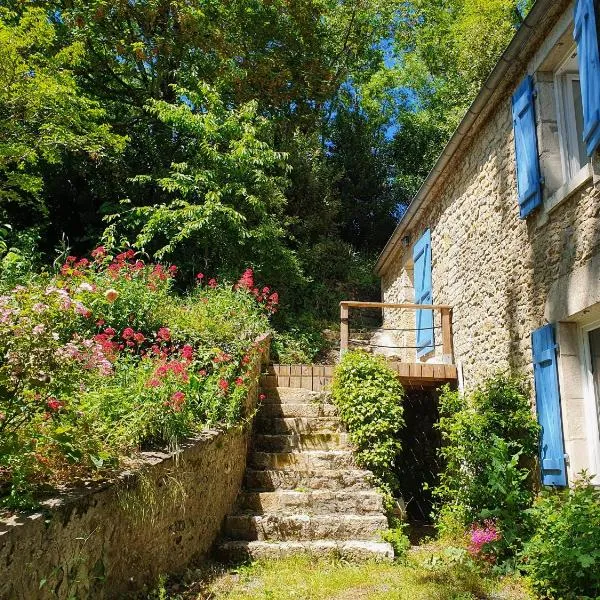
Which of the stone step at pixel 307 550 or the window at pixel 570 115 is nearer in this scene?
the stone step at pixel 307 550

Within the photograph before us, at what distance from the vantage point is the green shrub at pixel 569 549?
3555mm

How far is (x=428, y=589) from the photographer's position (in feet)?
13.3

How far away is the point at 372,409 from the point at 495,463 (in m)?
1.58

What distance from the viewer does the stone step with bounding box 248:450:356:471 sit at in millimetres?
5938

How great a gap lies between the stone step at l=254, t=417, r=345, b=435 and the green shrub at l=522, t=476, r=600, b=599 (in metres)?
2.75

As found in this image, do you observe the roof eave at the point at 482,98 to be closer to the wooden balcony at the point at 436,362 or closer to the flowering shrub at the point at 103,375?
the wooden balcony at the point at 436,362

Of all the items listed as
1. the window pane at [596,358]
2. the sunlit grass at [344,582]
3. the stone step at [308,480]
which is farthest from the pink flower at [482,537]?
the window pane at [596,358]

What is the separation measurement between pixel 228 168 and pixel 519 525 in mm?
7420

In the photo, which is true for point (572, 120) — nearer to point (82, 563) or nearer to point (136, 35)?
point (82, 563)

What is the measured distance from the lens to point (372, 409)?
6070mm

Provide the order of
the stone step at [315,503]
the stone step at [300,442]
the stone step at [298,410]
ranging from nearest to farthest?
the stone step at [315,503], the stone step at [300,442], the stone step at [298,410]

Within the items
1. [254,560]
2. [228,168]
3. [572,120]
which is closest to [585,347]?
[572,120]

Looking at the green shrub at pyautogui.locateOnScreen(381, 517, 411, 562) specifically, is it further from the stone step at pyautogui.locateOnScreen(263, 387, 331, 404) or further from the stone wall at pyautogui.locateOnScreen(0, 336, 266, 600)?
the stone step at pyautogui.locateOnScreen(263, 387, 331, 404)

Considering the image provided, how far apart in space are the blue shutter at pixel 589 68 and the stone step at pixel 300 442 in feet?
Answer: 12.9
